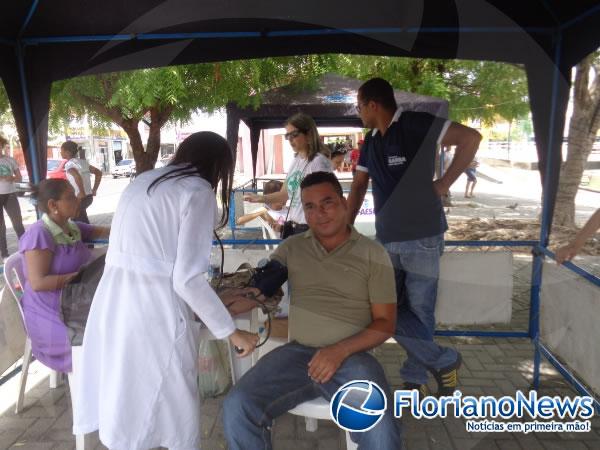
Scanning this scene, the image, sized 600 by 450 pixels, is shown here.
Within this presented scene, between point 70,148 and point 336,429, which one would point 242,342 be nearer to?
point 336,429

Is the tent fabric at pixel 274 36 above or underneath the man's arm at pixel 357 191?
above

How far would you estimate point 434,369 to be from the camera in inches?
112

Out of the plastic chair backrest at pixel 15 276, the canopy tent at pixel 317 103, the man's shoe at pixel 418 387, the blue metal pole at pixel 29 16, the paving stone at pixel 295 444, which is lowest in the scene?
the paving stone at pixel 295 444

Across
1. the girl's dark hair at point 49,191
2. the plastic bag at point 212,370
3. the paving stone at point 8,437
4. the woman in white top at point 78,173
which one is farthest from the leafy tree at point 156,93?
the paving stone at point 8,437

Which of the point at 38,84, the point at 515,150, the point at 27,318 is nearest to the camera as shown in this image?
the point at 27,318

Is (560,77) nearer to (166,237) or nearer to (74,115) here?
(166,237)

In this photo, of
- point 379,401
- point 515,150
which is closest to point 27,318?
point 379,401

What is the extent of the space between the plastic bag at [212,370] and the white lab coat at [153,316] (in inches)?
41.5

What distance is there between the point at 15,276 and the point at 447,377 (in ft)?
8.63

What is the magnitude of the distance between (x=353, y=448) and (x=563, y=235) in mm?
6354

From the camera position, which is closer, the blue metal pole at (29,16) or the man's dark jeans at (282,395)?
the man's dark jeans at (282,395)

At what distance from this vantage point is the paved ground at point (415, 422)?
2539 millimetres

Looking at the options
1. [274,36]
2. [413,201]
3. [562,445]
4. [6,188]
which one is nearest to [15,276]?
[274,36]

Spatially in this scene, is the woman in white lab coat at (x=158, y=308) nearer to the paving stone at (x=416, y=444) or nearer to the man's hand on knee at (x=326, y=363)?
the man's hand on knee at (x=326, y=363)
